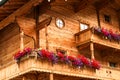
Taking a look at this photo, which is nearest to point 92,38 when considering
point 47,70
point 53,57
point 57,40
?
point 57,40

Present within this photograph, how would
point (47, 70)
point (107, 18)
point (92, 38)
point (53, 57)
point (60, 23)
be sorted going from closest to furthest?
point (47, 70) → point (53, 57) → point (92, 38) → point (60, 23) → point (107, 18)

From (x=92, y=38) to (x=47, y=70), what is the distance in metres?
5.18

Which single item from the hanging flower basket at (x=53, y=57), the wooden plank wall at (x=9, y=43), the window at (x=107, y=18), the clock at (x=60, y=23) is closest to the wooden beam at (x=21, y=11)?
the wooden plank wall at (x=9, y=43)

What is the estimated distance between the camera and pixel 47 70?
20688mm

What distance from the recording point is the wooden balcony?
20.4m

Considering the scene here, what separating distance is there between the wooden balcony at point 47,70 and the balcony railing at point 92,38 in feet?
6.89

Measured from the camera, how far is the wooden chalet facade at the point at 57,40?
21.3m

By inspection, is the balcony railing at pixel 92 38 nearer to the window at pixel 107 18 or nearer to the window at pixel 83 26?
the window at pixel 83 26

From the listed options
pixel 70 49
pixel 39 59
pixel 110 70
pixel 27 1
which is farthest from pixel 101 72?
pixel 27 1

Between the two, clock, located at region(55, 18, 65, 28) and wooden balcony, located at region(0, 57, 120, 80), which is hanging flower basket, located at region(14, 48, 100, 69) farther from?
clock, located at region(55, 18, 65, 28)

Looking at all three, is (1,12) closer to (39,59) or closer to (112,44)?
(39,59)

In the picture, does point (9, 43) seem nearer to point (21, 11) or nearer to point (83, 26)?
point (21, 11)

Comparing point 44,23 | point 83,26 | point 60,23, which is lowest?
point 44,23

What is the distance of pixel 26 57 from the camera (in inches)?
816
